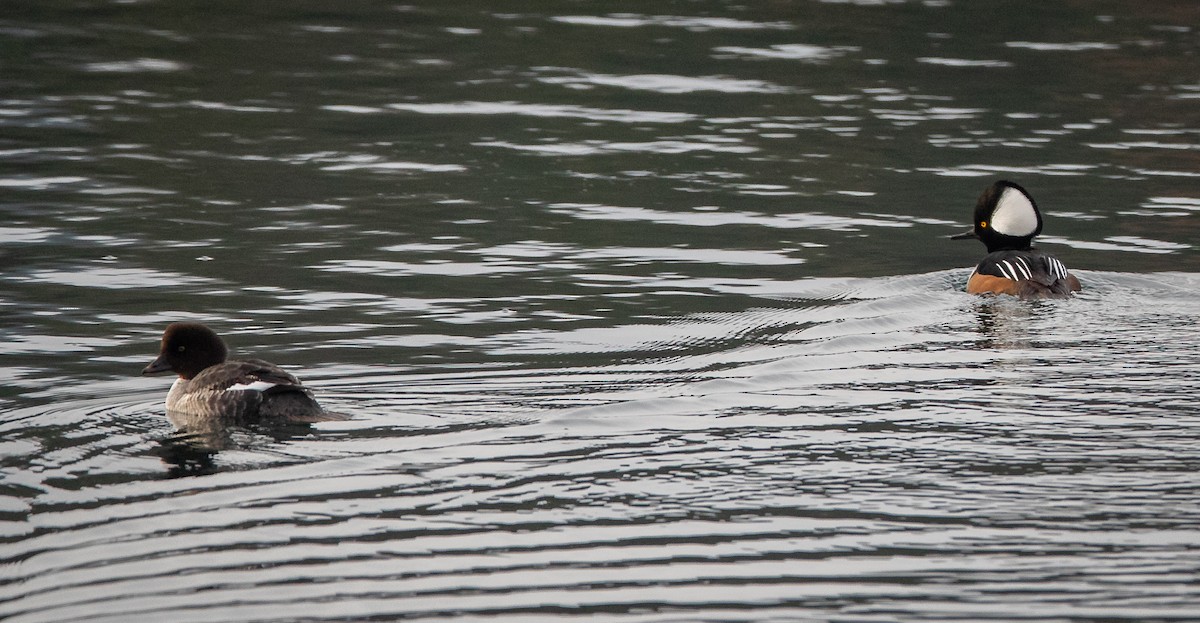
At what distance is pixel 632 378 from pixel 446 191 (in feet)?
22.2

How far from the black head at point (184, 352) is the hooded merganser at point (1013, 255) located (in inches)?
227

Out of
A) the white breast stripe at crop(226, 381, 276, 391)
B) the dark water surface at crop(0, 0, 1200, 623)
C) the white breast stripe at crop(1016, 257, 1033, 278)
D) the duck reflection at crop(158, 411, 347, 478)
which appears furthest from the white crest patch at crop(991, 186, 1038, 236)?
the white breast stripe at crop(226, 381, 276, 391)

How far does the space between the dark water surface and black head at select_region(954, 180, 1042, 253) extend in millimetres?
715

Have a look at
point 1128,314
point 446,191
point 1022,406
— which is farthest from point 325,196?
point 1022,406

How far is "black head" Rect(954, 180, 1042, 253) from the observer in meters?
13.0

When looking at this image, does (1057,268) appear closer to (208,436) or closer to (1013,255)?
(1013,255)

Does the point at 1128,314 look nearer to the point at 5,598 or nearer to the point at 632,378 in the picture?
the point at 632,378

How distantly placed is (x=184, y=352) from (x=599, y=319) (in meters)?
3.22

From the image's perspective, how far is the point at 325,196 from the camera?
15922mm

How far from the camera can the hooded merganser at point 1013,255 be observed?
12.0 meters

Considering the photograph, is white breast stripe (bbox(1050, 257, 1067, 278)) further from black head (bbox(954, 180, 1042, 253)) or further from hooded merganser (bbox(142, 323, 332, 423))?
hooded merganser (bbox(142, 323, 332, 423))

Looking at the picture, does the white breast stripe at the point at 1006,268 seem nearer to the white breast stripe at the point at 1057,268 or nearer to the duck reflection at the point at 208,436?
the white breast stripe at the point at 1057,268

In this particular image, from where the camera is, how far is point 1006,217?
517 inches

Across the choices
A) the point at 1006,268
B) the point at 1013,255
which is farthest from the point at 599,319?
the point at 1013,255
